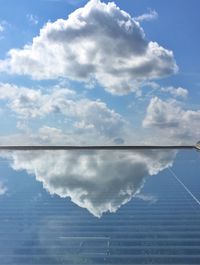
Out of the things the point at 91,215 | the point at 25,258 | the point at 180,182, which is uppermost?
the point at 180,182

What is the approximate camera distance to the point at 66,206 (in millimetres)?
26062

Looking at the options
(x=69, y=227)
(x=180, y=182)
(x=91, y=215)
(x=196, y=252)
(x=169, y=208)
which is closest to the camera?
(x=196, y=252)

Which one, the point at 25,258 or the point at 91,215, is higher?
the point at 91,215

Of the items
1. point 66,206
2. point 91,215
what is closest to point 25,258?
point 91,215

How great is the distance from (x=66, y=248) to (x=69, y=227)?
13.0ft

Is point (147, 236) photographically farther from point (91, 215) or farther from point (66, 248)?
point (91, 215)

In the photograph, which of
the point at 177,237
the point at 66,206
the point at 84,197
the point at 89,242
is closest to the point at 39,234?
the point at 89,242

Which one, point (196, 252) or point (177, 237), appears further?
point (177, 237)

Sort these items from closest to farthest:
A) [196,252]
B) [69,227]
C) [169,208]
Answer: [196,252], [69,227], [169,208]

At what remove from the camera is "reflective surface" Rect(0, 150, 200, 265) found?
15477 mm

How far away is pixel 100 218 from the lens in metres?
21.9

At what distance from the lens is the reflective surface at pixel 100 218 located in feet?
50.8

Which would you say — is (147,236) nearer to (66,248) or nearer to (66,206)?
(66,248)

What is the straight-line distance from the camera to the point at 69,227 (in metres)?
20.2
